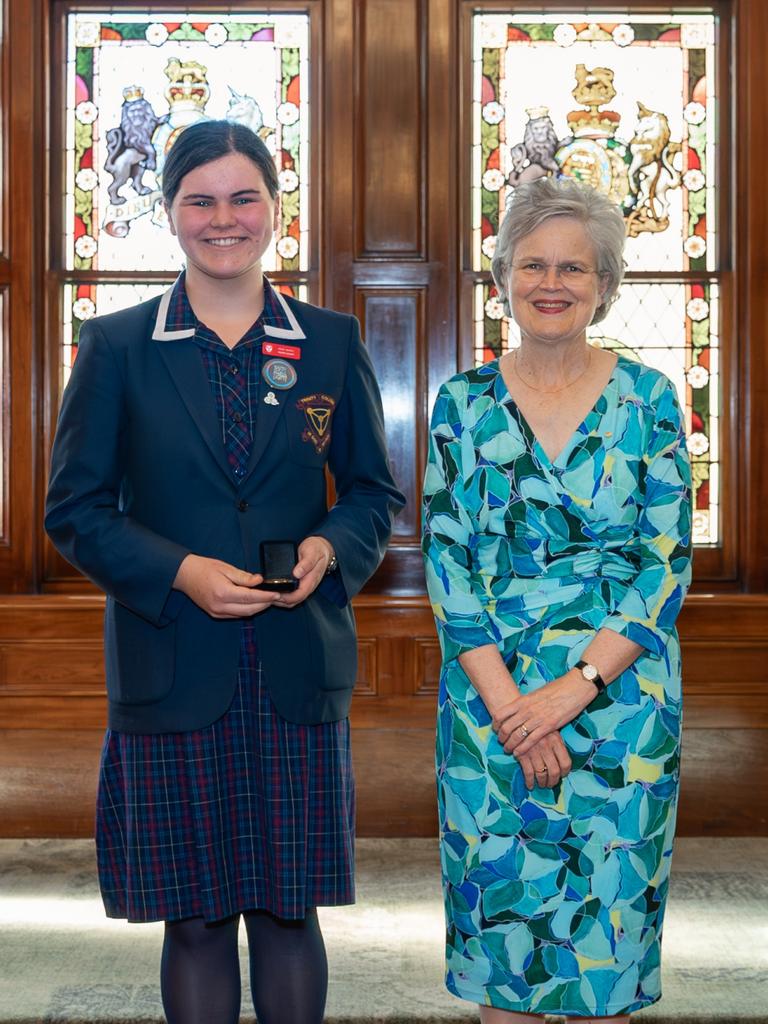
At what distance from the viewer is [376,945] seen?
9.74 feet

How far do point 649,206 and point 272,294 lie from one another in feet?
8.44

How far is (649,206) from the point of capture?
4215 millimetres

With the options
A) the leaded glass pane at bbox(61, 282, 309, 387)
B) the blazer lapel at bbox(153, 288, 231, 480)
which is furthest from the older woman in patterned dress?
the leaded glass pane at bbox(61, 282, 309, 387)

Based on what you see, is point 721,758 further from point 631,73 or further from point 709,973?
point 631,73

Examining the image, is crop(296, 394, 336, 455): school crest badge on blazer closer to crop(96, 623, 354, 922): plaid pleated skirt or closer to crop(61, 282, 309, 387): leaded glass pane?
crop(96, 623, 354, 922): plaid pleated skirt

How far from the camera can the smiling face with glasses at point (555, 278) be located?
75.0 inches

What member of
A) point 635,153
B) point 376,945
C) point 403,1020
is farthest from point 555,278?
point 635,153

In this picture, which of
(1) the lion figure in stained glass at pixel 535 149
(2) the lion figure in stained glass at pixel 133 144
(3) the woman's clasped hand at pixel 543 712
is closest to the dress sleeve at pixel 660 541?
(3) the woman's clasped hand at pixel 543 712

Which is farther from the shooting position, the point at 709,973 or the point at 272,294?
the point at 709,973

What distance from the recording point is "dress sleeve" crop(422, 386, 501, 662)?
1.87 metres

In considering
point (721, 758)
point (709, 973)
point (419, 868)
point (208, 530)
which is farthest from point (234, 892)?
point (721, 758)

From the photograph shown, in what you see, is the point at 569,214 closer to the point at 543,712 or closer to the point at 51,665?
the point at 543,712

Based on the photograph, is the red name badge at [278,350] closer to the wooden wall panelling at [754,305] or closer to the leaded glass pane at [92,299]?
the leaded glass pane at [92,299]

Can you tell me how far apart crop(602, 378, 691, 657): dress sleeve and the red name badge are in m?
0.55
